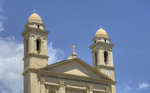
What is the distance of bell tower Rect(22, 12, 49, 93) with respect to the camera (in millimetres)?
51419

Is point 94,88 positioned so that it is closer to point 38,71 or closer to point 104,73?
point 104,73

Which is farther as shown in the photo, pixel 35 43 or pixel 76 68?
pixel 76 68

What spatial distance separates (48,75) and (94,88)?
6636 millimetres

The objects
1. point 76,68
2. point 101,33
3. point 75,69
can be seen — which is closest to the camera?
point 75,69

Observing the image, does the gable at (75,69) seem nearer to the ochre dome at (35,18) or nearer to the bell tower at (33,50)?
the bell tower at (33,50)

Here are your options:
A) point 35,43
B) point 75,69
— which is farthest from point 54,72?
point 35,43

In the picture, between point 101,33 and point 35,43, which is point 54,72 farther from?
point 101,33

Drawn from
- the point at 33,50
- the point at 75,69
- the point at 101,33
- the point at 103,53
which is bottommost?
the point at 75,69

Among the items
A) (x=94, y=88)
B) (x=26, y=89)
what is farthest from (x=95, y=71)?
(x=26, y=89)

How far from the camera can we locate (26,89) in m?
51.8

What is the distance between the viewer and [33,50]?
53.2 m

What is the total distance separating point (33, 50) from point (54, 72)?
373cm

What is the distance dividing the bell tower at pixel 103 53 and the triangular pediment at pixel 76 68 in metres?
2.23

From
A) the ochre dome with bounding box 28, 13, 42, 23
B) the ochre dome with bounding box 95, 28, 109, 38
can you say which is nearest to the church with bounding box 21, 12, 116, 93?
the ochre dome with bounding box 28, 13, 42, 23
